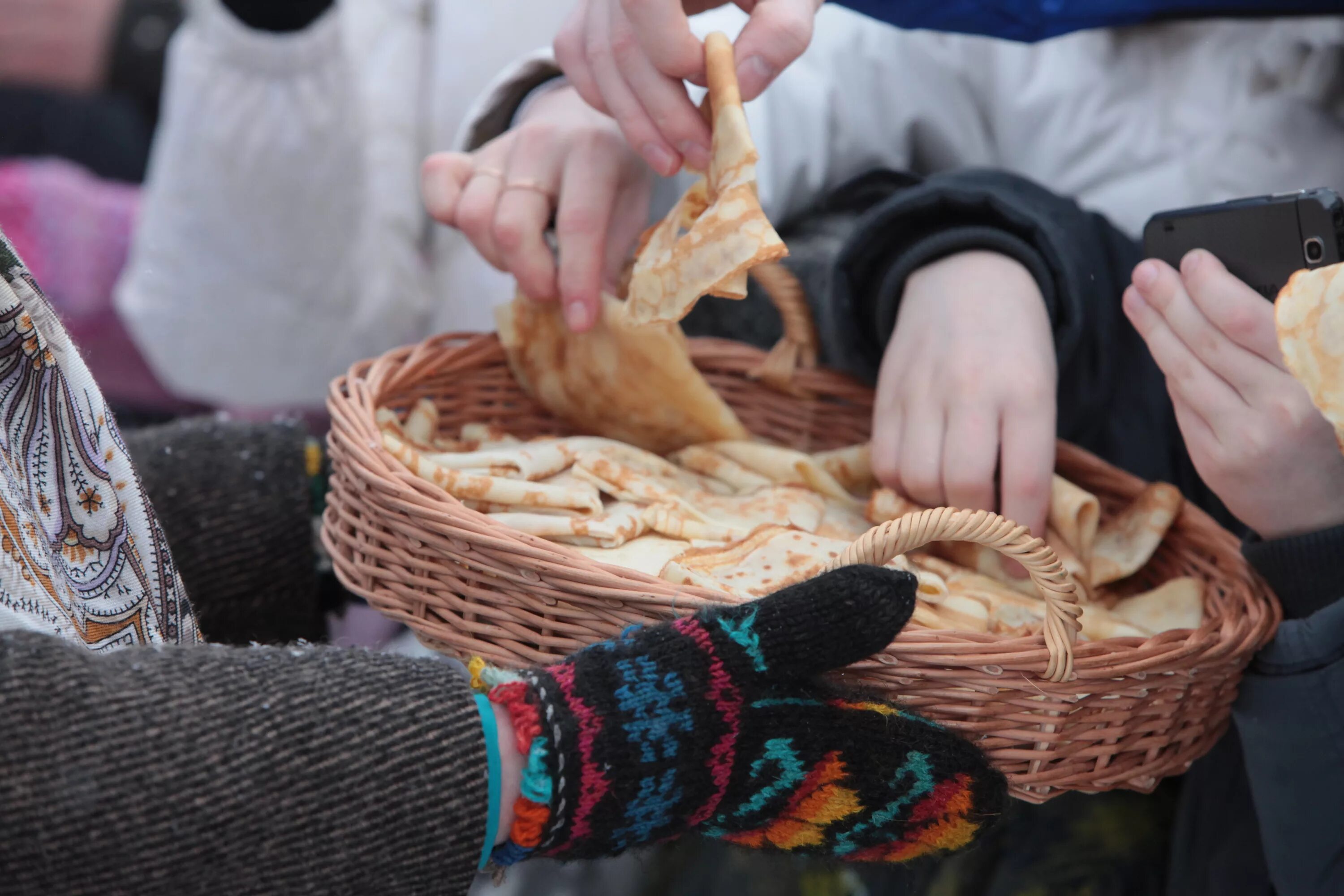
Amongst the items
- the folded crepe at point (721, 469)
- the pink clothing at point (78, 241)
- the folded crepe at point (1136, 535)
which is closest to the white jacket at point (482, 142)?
the pink clothing at point (78, 241)

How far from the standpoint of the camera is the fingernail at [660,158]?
569mm

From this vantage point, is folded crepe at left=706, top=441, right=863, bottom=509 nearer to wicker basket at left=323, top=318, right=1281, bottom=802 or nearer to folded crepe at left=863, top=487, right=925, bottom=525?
folded crepe at left=863, top=487, right=925, bottom=525

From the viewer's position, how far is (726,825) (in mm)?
464

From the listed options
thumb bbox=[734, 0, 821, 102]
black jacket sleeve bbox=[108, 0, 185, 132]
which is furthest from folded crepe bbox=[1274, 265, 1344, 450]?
black jacket sleeve bbox=[108, 0, 185, 132]

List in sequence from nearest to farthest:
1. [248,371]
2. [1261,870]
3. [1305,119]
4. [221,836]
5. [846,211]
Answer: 1. [221,836]
2. [1261,870]
3. [1305,119]
4. [846,211]
5. [248,371]

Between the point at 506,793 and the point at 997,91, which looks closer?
the point at 506,793

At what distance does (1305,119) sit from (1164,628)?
481 millimetres

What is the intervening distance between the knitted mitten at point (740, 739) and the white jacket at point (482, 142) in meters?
0.43

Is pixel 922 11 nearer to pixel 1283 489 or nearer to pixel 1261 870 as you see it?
pixel 1283 489

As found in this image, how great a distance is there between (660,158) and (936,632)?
0.30 m

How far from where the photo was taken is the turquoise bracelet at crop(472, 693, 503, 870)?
408 millimetres

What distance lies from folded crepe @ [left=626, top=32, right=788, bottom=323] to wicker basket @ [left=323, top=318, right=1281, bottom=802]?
0.48 ft

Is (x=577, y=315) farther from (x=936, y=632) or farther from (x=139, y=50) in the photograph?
(x=139, y=50)

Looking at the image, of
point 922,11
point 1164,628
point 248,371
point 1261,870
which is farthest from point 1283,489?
point 248,371
